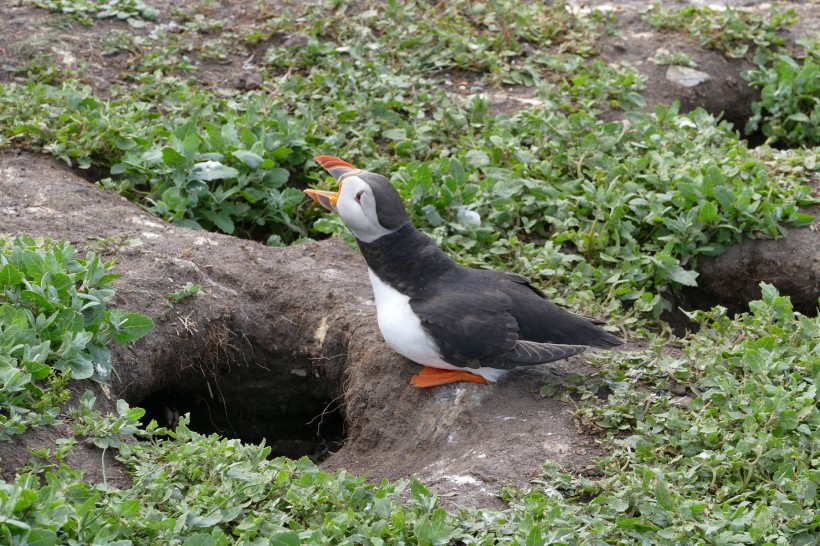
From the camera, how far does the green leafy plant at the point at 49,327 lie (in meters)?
3.65

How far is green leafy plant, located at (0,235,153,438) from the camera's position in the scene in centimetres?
365

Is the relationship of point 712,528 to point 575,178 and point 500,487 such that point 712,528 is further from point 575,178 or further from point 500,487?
point 575,178

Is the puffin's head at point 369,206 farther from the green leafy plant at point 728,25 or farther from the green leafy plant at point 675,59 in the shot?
the green leafy plant at point 728,25

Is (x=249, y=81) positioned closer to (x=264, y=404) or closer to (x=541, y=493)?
(x=264, y=404)

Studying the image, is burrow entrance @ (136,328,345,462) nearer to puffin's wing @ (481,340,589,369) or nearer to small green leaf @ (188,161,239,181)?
puffin's wing @ (481,340,589,369)

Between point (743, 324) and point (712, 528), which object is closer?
point (712, 528)

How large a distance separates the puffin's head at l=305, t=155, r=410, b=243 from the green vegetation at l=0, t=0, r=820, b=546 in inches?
35.4

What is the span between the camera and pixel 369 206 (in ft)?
14.5

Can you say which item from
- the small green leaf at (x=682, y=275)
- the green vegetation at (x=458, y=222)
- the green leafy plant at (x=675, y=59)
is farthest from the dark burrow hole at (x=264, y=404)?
the green leafy plant at (x=675, y=59)

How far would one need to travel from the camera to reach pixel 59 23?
7.20m

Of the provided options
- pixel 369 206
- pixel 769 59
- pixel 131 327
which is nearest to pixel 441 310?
pixel 369 206

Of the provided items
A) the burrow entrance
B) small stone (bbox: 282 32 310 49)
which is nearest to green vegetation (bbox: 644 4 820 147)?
small stone (bbox: 282 32 310 49)

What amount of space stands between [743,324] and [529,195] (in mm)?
1510

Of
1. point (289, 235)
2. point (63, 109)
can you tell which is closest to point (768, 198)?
point (289, 235)
